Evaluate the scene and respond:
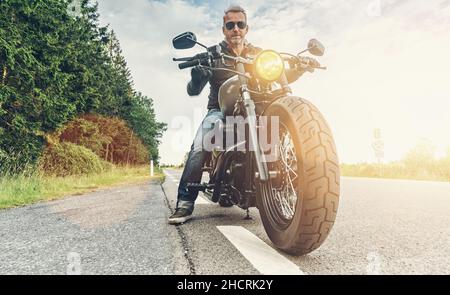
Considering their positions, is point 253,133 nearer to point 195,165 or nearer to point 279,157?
point 279,157

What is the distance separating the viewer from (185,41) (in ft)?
8.50

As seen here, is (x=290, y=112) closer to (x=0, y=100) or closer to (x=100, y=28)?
(x=0, y=100)

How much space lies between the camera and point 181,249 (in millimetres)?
2205

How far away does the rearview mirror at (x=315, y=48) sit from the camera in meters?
2.92

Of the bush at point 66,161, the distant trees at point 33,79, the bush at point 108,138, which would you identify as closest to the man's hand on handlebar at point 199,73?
the distant trees at point 33,79

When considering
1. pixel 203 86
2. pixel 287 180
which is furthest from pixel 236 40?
pixel 287 180

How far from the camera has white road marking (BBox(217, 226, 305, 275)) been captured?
1.73 m

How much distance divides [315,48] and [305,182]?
1.47m

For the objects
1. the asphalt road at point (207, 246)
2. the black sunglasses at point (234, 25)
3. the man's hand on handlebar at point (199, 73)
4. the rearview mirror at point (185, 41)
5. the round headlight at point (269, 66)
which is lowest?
the asphalt road at point (207, 246)

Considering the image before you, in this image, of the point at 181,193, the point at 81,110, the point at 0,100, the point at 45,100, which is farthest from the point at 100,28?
the point at 181,193

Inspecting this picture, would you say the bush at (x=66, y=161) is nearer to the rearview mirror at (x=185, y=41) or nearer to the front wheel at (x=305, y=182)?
the rearview mirror at (x=185, y=41)

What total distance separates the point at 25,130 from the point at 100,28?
2446cm

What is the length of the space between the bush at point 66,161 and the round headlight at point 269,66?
13795 millimetres

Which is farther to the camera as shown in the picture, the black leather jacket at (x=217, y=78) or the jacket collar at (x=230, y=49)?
the jacket collar at (x=230, y=49)
